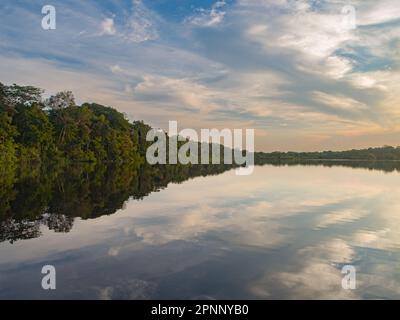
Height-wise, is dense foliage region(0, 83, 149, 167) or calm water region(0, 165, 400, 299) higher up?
dense foliage region(0, 83, 149, 167)

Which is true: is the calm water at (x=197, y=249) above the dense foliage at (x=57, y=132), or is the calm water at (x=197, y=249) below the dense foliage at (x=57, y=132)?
below

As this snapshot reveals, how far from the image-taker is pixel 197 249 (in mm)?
12125

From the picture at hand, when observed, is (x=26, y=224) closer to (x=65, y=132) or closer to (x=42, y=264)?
(x=42, y=264)

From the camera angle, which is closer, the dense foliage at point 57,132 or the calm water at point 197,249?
the calm water at point 197,249

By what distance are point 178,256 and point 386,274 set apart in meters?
5.44

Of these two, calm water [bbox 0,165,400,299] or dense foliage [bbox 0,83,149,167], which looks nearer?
calm water [bbox 0,165,400,299]

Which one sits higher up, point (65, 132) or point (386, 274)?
point (65, 132)

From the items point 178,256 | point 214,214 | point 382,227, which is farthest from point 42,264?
point 382,227

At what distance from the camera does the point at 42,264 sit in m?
10.3

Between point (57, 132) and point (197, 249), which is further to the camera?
point (57, 132)

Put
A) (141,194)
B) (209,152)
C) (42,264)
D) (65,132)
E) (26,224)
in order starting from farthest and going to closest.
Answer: (209,152) < (65,132) < (141,194) < (26,224) < (42,264)

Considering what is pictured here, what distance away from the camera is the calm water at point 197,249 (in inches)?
337

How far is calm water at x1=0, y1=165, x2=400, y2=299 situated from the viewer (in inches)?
337

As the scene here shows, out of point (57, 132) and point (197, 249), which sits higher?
point (57, 132)
